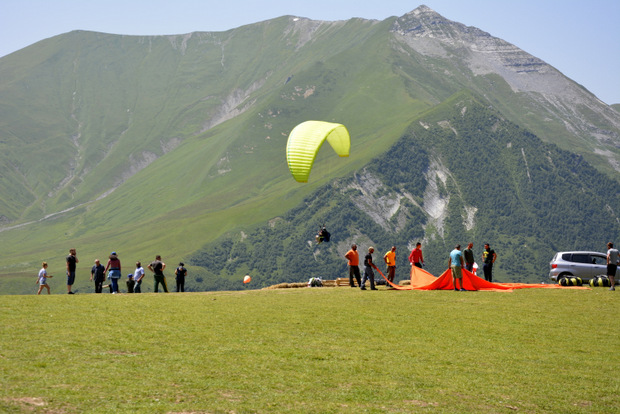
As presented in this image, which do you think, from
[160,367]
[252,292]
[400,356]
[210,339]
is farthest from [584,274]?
[160,367]

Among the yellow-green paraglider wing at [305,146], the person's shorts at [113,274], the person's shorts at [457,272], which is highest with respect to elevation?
the yellow-green paraglider wing at [305,146]

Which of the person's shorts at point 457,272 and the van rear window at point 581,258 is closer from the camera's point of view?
the person's shorts at point 457,272

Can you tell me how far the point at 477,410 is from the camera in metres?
→ 16.1

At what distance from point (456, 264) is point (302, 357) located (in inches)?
677

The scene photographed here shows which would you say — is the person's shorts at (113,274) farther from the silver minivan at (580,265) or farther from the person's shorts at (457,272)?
the silver minivan at (580,265)

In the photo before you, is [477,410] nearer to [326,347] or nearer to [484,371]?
[484,371]

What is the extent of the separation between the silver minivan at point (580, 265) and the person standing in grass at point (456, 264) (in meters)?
8.58

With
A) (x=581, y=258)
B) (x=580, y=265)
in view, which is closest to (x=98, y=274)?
(x=580, y=265)

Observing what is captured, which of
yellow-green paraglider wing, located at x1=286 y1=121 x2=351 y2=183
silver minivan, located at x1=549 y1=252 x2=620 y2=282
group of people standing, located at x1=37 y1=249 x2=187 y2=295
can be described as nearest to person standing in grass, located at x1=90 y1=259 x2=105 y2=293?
group of people standing, located at x1=37 y1=249 x2=187 y2=295

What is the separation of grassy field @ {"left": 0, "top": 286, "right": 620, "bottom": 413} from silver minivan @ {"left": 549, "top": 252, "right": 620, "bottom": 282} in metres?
11.0

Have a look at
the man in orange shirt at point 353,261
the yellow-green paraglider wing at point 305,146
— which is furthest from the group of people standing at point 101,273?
the yellow-green paraglider wing at point 305,146

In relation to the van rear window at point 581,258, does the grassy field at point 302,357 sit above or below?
below

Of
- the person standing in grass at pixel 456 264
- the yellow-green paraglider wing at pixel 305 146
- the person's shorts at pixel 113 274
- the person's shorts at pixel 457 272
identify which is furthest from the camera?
the yellow-green paraglider wing at pixel 305 146

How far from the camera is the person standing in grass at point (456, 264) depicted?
115 ft
